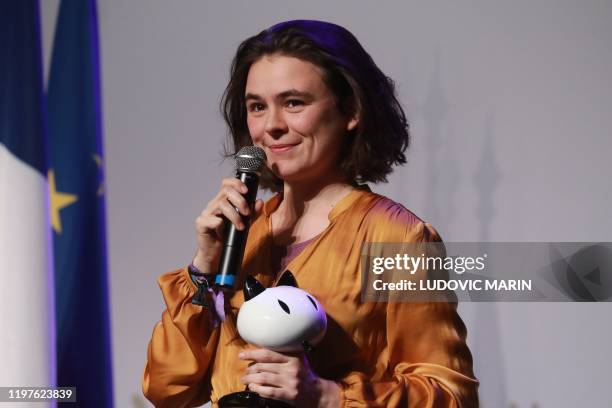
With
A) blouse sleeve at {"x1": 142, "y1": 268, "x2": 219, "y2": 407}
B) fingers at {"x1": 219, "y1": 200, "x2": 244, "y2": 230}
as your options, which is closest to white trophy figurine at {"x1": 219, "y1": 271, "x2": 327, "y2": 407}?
fingers at {"x1": 219, "y1": 200, "x2": 244, "y2": 230}

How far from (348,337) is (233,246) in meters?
0.27

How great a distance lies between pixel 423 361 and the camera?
1.42 meters

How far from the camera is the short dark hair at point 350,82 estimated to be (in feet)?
5.02

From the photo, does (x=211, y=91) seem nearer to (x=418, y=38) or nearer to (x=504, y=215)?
(x=418, y=38)

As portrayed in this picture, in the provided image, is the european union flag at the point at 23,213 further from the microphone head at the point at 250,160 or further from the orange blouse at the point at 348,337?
the microphone head at the point at 250,160

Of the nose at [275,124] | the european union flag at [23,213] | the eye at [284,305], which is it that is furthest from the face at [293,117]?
the european union flag at [23,213]

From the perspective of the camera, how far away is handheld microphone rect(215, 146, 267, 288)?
1329 mm

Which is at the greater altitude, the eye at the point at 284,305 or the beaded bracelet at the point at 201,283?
the beaded bracelet at the point at 201,283

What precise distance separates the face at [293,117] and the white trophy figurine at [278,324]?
0.99ft

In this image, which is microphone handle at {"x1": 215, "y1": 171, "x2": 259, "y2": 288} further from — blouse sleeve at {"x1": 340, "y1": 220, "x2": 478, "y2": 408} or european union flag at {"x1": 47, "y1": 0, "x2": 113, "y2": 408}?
european union flag at {"x1": 47, "y1": 0, "x2": 113, "y2": 408}

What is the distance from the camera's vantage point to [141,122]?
9.09ft

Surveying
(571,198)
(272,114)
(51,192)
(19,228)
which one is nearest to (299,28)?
(272,114)

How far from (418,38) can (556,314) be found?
102 cm

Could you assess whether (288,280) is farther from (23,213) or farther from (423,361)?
(23,213)
